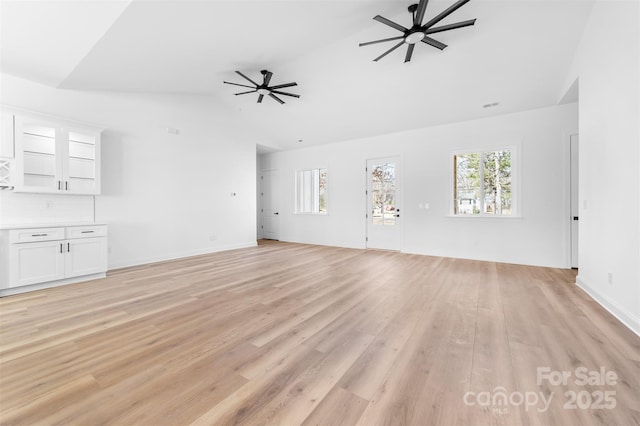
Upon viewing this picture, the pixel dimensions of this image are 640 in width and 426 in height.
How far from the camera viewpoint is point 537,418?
134 centimetres

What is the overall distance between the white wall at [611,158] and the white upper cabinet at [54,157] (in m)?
6.99

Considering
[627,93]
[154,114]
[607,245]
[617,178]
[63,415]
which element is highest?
[154,114]

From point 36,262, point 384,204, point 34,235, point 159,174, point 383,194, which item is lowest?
point 36,262

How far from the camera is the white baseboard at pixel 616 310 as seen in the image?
2.28m

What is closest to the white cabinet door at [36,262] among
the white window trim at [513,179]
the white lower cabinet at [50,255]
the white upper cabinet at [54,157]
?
the white lower cabinet at [50,255]

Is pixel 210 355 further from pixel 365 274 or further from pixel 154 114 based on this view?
pixel 154 114

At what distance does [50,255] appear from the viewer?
3596 mm

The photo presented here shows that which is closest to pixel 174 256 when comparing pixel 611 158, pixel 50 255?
pixel 50 255

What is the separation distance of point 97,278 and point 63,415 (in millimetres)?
3450

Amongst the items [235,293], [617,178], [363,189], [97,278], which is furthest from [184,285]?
[617,178]

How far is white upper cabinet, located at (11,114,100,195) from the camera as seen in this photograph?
3.68 m

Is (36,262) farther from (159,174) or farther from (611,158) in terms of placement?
(611,158)

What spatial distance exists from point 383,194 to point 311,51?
12.4 feet

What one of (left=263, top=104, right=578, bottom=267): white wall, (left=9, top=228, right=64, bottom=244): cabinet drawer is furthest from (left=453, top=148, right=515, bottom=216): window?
(left=9, top=228, right=64, bottom=244): cabinet drawer
